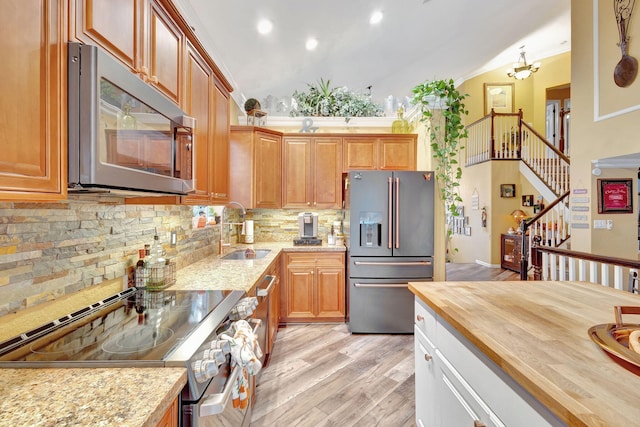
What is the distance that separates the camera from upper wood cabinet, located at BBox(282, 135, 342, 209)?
3.82m

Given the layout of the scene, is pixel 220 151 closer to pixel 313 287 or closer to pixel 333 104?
pixel 313 287

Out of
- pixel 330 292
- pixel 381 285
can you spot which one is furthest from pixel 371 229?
pixel 330 292

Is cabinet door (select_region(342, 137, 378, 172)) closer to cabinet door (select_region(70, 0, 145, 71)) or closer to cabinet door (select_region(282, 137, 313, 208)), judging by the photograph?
cabinet door (select_region(282, 137, 313, 208))

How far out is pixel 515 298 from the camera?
4.83 feet

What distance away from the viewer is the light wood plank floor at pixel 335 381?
1977 mm

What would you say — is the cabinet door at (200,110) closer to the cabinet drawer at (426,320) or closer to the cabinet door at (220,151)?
the cabinet door at (220,151)

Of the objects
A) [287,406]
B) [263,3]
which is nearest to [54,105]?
[287,406]

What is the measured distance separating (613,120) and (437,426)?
3.92 meters

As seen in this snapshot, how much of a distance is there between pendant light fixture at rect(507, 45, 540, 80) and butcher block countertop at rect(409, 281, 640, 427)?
23.6 feet

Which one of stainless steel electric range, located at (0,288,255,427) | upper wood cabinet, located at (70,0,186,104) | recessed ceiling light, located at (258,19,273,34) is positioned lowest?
stainless steel electric range, located at (0,288,255,427)

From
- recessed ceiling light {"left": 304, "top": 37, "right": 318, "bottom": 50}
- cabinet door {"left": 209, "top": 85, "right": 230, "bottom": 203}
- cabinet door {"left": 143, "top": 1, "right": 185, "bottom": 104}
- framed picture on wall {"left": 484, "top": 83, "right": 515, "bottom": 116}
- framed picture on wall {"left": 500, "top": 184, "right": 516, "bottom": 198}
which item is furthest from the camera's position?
framed picture on wall {"left": 484, "top": 83, "right": 515, "bottom": 116}

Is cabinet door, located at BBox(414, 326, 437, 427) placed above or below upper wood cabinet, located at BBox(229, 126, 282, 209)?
below

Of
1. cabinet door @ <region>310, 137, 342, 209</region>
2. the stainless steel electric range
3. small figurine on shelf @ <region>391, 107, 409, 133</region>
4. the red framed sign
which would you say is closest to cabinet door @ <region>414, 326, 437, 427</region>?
the stainless steel electric range

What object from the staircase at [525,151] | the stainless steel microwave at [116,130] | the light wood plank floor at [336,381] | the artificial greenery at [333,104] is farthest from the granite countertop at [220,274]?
the staircase at [525,151]
